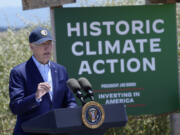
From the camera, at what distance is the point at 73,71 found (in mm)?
6215

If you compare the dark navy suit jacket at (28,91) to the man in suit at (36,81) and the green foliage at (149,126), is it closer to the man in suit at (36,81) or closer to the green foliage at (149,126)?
the man in suit at (36,81)

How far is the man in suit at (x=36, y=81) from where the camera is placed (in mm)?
3137

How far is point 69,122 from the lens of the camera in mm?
2725

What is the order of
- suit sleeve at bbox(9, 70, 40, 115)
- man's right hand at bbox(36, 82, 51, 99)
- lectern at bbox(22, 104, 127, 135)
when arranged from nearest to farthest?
lectern at bbox(22, 104, 127, 135) < man's right hand at bbox(36, 82, 51, 99) < suit sleeve at bbox(9, 70, 40, 115)

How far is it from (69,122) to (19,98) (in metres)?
0.53

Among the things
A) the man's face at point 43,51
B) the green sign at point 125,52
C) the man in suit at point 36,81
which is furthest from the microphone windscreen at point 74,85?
the green sign at point 125,52

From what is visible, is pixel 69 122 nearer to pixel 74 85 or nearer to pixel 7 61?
pixel 74 85

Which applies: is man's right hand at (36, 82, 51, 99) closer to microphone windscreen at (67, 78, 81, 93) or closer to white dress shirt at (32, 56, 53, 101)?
microphone windscreen at (67, 78, 81, 93)

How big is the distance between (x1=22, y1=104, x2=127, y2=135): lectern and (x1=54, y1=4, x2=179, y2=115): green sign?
3.33 meters

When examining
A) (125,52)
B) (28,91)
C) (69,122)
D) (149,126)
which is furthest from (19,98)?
(149,126)

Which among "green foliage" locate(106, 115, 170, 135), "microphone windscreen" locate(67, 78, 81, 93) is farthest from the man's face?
"green foliage" locate(106, 115, 170, 135)

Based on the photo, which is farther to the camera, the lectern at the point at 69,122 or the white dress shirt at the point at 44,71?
the white dress shirt at the point at 44,71

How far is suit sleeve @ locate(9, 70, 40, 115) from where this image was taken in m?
3.03

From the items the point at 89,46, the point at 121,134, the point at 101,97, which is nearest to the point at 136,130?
the point at 121,134
